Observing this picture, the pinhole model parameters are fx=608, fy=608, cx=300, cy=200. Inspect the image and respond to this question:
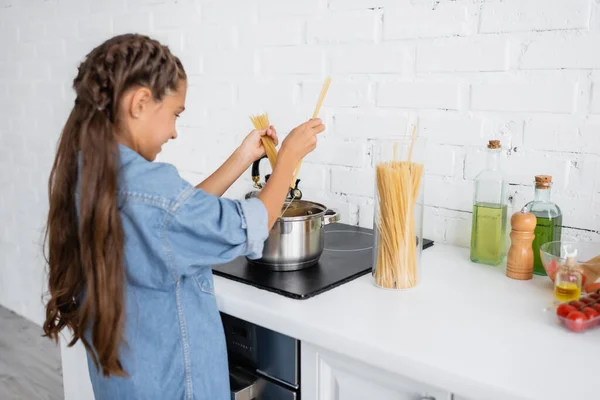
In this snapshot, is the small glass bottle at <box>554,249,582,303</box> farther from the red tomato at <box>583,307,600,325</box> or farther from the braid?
the braid

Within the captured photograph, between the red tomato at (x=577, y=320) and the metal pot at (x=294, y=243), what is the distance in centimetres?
52

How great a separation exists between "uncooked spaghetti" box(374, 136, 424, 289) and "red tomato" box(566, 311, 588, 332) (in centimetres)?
31

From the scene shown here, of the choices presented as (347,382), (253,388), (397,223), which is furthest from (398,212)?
(253,388)

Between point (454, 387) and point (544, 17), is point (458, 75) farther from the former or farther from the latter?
point (454, 387)

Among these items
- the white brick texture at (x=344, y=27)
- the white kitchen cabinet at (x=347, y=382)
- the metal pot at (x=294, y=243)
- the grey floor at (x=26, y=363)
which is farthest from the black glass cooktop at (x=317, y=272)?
the grey floor at (x=26, y=363)

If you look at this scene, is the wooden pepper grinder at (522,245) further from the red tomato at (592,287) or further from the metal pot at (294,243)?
the metal pot at (294,243)

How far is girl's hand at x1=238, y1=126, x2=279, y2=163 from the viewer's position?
4.25 feet

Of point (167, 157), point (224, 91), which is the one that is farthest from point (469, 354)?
point (167, 157)

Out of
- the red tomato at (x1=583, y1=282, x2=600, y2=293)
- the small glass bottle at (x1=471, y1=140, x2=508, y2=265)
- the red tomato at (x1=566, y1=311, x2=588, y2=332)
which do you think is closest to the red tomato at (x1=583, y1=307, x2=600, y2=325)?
the red tomato at (x1=566, y1=311, x2=588, y2=332)

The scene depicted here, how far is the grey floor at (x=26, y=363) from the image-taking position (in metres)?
2.36

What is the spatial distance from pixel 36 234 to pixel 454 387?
7.90ft

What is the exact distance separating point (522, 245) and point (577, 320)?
29 centimetres

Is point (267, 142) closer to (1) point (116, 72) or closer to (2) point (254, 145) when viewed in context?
(2) point (254, 145)

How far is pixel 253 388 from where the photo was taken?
121 centimetres
